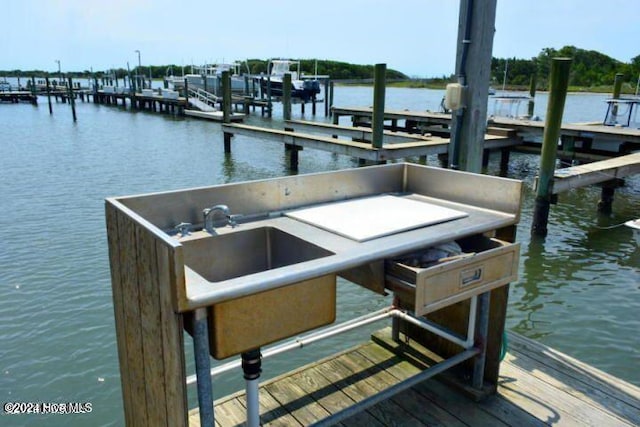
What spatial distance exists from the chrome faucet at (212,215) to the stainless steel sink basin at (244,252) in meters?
0.08

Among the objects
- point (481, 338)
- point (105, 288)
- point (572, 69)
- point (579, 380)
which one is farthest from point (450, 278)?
point (572, 69)

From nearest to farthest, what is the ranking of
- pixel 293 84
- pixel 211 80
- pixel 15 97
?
pixel 211 80
pixel 293 84
pixel 15 97

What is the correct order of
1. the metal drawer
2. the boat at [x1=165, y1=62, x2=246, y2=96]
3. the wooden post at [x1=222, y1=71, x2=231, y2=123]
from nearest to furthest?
the metal drawer
the wooden post at [x1=222, y1=71, x2=231, y2=123]
the boat at [x1=165, y1=62, x2=246, y2=96]

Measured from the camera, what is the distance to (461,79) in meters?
4.58

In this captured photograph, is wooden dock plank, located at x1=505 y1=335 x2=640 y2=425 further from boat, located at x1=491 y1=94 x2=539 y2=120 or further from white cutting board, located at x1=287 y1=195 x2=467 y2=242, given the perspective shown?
boat, located at x1=491 y1=94 x2=539 y2=120

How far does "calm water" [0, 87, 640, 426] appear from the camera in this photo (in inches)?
198

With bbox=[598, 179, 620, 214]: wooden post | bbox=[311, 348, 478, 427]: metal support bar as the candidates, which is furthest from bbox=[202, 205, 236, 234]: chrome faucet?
bbox=[598, 179, 620, 214]: wooden post

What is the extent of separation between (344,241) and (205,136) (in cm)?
2182

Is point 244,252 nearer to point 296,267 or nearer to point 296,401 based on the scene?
point 296,267

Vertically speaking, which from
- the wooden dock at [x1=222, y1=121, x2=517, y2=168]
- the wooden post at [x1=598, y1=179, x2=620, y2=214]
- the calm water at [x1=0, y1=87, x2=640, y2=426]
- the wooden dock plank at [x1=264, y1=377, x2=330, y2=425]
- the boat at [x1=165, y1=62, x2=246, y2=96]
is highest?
the boat at [x1=165, y1=62, x2=246, y2=96]

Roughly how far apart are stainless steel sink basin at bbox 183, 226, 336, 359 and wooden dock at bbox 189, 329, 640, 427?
954mm

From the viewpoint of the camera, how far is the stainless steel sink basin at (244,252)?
2.53 m

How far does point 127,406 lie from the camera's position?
2340mm

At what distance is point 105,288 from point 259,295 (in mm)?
5589
